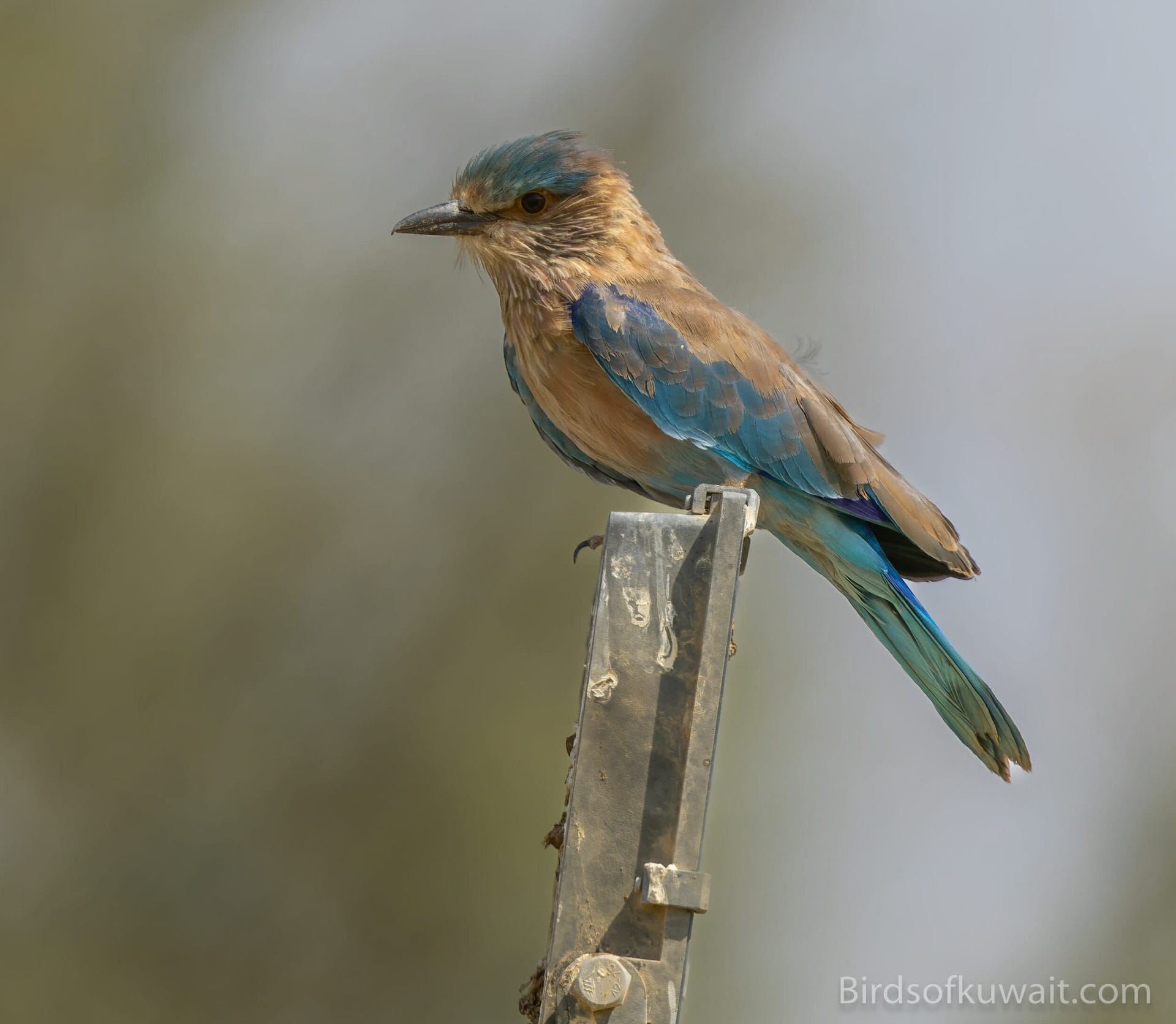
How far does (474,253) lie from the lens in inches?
113

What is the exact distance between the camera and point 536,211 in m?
2.83

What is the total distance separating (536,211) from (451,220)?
219 millimetres

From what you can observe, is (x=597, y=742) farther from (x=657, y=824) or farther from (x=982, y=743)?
(x=982, y=743)

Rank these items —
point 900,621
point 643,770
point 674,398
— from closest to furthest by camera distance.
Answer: point 643,770, point 674,398, point 900,621

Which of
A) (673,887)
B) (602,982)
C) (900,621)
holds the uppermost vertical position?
(900,621)

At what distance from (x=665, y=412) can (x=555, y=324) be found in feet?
1.09

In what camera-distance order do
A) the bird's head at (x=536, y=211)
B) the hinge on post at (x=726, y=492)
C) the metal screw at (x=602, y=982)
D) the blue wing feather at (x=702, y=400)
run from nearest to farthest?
the metal screw at (x=602, y=982) < the hinge on post at (x=726, y=492) < the blue wing feather at (x=702, y=400) < the bird's head at (x=536, y=211)

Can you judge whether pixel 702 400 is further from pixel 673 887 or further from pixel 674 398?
pixel 673 887

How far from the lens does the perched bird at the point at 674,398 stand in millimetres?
2539

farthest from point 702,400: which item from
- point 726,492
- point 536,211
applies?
point 726,492

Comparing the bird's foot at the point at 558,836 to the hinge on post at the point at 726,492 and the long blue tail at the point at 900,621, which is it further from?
the long blue tail at the point at 900,621

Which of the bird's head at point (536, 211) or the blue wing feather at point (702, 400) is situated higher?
the bird's head at point (536, 211)

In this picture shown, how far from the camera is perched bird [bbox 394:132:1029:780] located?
2539 millimetres

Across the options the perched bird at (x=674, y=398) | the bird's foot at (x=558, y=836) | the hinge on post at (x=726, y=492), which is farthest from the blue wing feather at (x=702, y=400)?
the bird's foot at (x=558, y=836)
